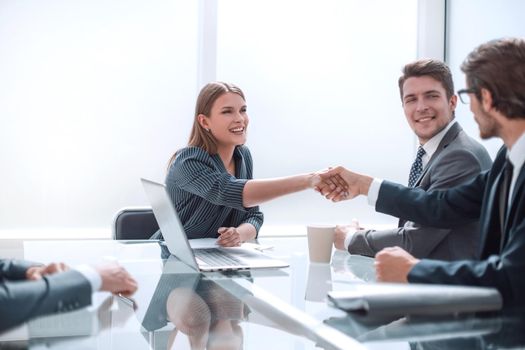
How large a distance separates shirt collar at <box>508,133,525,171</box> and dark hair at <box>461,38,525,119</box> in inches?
2.9

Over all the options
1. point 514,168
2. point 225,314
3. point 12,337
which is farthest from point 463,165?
Answer: point 12,337

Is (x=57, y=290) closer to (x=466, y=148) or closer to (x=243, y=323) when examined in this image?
(x=243, y=323)

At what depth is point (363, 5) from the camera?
17.2 ft

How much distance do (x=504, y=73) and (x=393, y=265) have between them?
629 millimetres

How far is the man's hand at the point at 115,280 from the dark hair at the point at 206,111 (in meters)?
1.50

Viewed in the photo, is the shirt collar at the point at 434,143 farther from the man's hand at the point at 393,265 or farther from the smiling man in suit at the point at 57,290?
the smiling man in suit at the point at 57,290

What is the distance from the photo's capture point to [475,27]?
5.11m

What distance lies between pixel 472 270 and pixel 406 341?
1.25ft

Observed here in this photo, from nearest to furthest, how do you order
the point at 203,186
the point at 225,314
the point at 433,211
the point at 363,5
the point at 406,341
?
the point at 406,341
the point at 225,314
the point at 433,211
the point at 203,186
the point at 363,5

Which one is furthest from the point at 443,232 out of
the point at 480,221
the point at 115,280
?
the point at 115,280

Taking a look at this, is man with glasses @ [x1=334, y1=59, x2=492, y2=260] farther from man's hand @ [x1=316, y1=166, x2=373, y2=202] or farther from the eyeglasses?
the eyeglasses

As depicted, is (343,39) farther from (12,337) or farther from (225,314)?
(12,337)

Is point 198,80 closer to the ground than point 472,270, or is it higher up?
higher up

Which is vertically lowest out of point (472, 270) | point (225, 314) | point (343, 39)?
point (225, 314)
